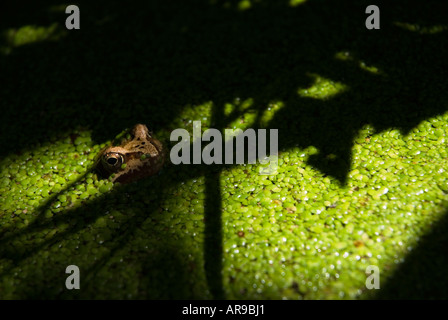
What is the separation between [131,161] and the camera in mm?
2398

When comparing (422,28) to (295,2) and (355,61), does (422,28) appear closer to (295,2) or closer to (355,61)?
(355,61)

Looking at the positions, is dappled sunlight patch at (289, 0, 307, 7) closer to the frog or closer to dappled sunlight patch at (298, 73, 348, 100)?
dappled sunlight patch at (298, 73, 348, 100)

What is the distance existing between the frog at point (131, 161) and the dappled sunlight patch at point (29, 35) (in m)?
1.83

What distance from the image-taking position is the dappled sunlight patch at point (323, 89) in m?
2.78

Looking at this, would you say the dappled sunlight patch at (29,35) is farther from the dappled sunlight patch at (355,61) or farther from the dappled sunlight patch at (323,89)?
the dappled sunlight patch at (355,61)

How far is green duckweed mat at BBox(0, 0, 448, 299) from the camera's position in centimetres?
189

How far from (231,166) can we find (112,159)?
2.67ft

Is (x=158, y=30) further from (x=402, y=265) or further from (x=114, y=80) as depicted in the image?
(x=402, y=265)

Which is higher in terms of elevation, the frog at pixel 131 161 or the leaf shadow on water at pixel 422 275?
the frog at pixel 131 161

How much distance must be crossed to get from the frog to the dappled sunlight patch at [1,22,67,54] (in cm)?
183

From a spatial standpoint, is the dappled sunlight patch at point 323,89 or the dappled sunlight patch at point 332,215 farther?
the dappled sunlight patch at point 323,89

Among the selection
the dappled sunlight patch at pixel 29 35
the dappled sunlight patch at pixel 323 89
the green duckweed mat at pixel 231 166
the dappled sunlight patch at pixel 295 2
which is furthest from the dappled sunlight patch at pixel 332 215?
the dappled sunlight patch at pixel 29 35

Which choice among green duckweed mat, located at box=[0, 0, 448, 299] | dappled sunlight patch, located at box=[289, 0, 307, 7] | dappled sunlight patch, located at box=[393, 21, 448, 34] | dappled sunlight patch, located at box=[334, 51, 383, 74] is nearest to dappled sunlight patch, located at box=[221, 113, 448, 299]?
green duckweed mat, located at box=[0, 0, 448, 299]

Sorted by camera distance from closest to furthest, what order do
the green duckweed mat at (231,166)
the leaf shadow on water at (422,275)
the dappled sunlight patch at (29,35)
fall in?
the leaf shadow on water at (422,275), the green duckweed mat at (231,166), the dappled sunlight patch at (29,35)
